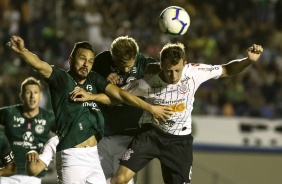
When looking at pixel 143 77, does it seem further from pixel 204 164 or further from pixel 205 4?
pixel 205 4

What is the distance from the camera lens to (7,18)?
1596 cm

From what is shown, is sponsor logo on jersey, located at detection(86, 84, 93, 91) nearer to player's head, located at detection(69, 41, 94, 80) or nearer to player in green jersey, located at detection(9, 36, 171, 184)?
player in green jersey, located at detection(9, 36, 171, 184)

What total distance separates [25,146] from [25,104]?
1.77 feet

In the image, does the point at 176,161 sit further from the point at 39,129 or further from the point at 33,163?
the point at 39,129

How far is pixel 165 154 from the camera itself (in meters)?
8.38

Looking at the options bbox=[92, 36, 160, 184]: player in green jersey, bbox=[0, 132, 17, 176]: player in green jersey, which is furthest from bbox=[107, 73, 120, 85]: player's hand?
bbox=[0, 132, 17, 176]: player in green jersey

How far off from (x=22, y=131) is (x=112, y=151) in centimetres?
158

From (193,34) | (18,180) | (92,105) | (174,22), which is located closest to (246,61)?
(174,22)

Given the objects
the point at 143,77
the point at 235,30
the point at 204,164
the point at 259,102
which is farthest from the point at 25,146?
the point at 235,30

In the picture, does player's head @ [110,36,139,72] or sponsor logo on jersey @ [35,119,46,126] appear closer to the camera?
player's head @ [110,36,139,72]

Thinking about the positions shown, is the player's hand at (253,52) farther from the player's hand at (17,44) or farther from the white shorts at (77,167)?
the player's hand at (17,44)

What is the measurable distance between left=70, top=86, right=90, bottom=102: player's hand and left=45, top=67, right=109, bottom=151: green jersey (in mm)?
57

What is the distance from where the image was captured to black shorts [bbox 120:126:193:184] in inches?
329

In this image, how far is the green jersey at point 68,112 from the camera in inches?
310
